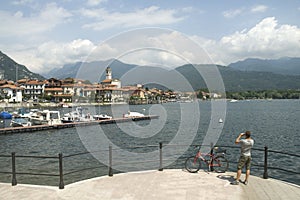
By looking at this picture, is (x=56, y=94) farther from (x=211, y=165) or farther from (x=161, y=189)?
(x=161, y=189)

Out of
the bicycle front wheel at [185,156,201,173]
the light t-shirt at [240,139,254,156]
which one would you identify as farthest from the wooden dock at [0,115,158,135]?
the light t-shirt at [240,139,254,156]

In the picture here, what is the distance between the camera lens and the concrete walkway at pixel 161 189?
7.79 m

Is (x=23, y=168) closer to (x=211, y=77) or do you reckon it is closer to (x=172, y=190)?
(x=211, y=77)

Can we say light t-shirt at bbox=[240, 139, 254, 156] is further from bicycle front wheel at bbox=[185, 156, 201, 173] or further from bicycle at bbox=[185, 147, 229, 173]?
bicycle front wheel at bbox=[185, 156, 201, 173]

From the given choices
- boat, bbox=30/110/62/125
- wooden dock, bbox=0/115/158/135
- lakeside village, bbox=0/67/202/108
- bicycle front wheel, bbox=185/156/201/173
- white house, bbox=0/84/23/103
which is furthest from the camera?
white house, bbox=0/84/23/103

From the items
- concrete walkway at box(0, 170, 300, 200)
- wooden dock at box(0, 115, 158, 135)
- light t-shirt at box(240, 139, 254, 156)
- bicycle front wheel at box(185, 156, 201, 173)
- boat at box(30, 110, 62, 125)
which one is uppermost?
light t-shirt at box(240, 139, 254, 156)

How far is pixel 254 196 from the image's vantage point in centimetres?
766

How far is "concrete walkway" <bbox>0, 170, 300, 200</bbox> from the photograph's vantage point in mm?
7793

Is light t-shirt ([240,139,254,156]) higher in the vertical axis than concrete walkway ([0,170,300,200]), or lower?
higher

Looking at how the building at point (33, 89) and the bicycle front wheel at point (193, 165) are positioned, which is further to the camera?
the building at point (33, 89)

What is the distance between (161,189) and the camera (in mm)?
8359

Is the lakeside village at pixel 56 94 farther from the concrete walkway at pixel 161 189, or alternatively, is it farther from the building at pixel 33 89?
the concrete walkway at pixel 161 189

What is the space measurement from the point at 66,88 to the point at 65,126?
295ft

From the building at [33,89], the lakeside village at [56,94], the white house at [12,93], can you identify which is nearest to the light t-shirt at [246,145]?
the lakeside village at [56,94]
